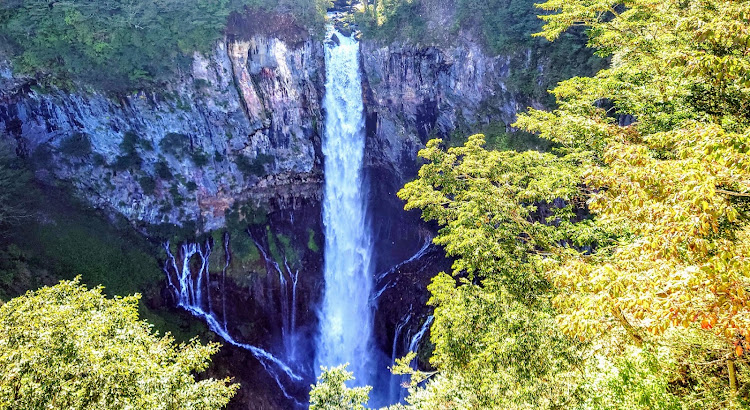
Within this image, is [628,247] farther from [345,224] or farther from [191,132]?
[191,132]

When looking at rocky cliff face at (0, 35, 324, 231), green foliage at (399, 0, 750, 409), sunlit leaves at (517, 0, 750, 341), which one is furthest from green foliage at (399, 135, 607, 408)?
rocky cliff face at (0, 35, 324, 231)

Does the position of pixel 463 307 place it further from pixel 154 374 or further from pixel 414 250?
pixel 414 250

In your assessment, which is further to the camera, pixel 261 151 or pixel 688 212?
pixel 261 151

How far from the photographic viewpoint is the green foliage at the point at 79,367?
17.3 feet

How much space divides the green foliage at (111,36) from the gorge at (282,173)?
Answer: 0.75 metres

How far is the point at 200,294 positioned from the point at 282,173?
28.9 ft

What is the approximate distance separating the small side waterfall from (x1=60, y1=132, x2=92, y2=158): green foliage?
6.58 m

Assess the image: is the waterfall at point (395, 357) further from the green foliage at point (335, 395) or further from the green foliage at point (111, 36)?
the green foliage at point (111, 36)

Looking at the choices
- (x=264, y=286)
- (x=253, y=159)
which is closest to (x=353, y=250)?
(x=264, y=286)

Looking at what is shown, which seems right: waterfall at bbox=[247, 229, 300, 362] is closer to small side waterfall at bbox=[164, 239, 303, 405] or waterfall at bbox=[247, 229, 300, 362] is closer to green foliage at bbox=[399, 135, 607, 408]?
small side waterfall at bbox=[164, 239, 303, 405]

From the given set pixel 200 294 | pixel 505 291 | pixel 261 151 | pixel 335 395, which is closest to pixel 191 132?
pixel 261 151

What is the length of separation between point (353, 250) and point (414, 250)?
12.9 feet

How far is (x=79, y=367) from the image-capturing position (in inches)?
226

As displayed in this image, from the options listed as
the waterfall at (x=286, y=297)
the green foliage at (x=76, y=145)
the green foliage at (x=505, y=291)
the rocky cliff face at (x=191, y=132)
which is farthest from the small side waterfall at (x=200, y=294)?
the green foliage at (x=505, y=291)
